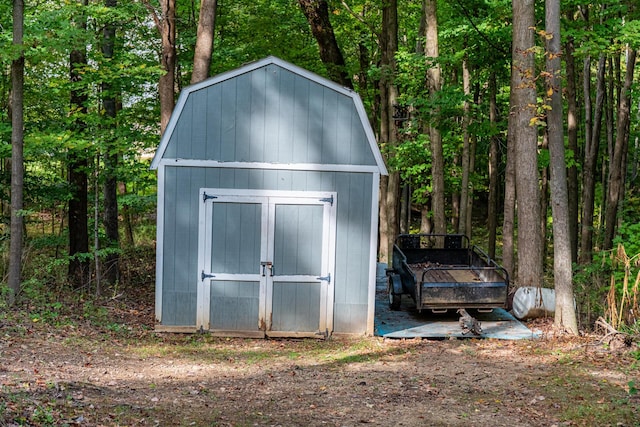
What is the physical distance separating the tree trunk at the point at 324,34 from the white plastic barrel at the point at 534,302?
8314 mm

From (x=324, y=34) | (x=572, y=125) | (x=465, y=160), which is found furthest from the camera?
(x=465, y=160)

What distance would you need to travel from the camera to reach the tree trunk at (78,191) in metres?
13.9

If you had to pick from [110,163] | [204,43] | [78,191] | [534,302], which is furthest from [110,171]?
[534,302]

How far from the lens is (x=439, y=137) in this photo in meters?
16.8

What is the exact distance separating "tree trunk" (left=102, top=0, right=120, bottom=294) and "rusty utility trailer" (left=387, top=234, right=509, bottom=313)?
621 cm

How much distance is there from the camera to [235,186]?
1056 centimetres

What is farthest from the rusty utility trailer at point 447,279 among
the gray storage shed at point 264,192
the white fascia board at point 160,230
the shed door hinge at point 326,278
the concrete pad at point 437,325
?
the white fascia board at point 160,230

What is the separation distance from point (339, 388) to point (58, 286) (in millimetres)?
8477

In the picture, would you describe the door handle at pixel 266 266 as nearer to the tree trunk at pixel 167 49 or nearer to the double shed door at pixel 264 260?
the double shed door at pixel 264 260

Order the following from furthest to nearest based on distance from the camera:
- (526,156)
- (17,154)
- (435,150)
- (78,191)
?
(435,150)
(78,191)
(526,156)
(17,154)

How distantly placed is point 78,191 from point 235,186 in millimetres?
5748

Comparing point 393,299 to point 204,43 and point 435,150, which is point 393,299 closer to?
point 435,150

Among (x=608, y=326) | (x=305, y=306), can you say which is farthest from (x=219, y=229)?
(x=608, y=326)

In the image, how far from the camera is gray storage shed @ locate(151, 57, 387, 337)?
34.4 ft
